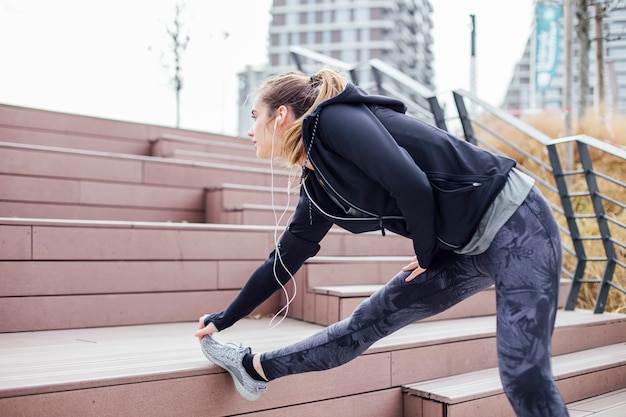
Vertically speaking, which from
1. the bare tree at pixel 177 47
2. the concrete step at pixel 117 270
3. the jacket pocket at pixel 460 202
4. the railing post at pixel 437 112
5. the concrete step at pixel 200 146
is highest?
the bare tree at pixel 177 47

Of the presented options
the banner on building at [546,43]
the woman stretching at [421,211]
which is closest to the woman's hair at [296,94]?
the woman stretching at [421,211]

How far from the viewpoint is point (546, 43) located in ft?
33.4

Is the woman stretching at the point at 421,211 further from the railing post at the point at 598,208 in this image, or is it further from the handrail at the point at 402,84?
the railing post at the point at 598,208

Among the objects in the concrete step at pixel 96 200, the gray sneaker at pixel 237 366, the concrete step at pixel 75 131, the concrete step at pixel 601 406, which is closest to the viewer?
the gray sneaker at pixel 237 366

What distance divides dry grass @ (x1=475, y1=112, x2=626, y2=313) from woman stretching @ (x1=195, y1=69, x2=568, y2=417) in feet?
6.82

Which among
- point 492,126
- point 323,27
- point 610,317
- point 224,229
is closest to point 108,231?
point 224,229

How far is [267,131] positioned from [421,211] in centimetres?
49

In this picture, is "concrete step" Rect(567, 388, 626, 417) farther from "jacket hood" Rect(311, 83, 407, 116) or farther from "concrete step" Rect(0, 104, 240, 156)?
"concrete step" Rect(0, 104, 240, 156)

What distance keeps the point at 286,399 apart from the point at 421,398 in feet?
1.69

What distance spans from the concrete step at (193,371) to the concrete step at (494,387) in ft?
0.23

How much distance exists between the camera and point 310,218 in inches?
64.5

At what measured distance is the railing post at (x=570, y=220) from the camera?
3.05 metres

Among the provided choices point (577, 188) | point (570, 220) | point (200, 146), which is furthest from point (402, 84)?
point (577, 188)

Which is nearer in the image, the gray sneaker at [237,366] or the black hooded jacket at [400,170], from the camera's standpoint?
the black hooded jacket at [400,170]
